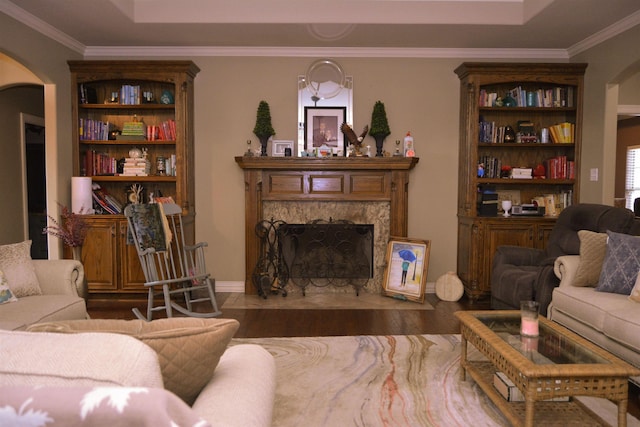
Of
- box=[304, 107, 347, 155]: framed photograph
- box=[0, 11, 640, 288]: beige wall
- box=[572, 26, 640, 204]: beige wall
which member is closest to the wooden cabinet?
box=[0, 11, 640, 288]: beige wall

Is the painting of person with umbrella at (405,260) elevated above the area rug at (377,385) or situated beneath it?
elevated above

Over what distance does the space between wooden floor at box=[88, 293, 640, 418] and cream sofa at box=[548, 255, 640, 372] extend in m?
0.93

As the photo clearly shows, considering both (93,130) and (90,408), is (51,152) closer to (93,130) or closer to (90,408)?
(93,130)

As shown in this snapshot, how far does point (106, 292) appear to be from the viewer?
16.5 feet

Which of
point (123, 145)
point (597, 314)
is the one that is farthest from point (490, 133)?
point (123, 145)

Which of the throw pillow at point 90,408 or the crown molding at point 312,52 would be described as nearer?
the throw pillow at point 90,408

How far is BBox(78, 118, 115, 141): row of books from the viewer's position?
5.22 metres

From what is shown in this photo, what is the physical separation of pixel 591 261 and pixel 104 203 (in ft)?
15.2

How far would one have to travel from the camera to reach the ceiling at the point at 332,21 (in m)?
4.20

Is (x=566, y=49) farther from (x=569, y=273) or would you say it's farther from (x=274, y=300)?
(x=274, y=300)

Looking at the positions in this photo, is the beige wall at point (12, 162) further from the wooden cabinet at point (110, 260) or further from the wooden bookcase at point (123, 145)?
the wooden cabinet at point (110, 260)

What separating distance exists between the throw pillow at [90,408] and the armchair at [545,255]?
3512 mm

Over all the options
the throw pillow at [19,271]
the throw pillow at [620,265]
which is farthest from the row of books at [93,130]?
the throw pillow at [620,265]

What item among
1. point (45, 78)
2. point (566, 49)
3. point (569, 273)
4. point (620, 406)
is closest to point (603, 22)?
point (566, 49)
